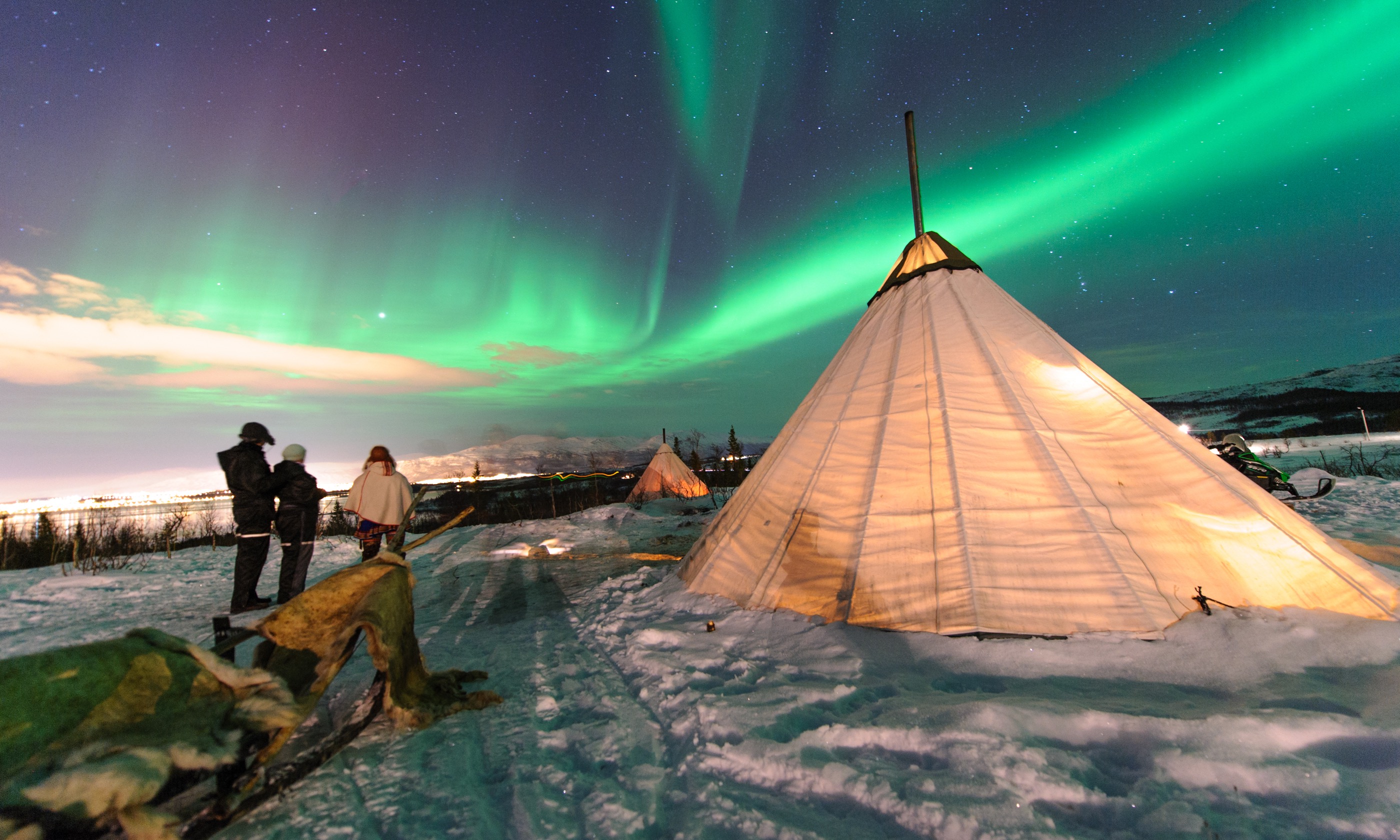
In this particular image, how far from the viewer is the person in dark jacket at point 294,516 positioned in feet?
16.5

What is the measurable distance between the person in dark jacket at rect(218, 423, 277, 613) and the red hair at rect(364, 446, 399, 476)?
Result: 2.68 ft

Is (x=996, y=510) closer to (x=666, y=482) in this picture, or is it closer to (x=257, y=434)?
(x=257, y=434)

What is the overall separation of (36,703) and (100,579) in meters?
8.00

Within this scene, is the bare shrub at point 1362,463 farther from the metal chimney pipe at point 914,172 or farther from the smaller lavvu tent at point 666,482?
the smaller lavvu tent at point 666,482

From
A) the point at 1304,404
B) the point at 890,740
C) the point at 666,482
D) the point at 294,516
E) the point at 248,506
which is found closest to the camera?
the point at 890,740

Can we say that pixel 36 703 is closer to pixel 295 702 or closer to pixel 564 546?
pixel 295 702

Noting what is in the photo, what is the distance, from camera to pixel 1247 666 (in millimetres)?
2453

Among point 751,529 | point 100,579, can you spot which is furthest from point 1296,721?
point 100,579

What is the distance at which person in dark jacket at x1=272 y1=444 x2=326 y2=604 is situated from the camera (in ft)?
16.5

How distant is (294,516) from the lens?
504 cm

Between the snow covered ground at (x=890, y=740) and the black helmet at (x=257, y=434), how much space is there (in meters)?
3.03

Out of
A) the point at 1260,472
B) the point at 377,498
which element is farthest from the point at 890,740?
the point at 1260,472

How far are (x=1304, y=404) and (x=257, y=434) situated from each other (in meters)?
88.9

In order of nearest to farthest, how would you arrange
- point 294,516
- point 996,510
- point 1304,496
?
point 996,510 → point 294,516 → point 1304,496
